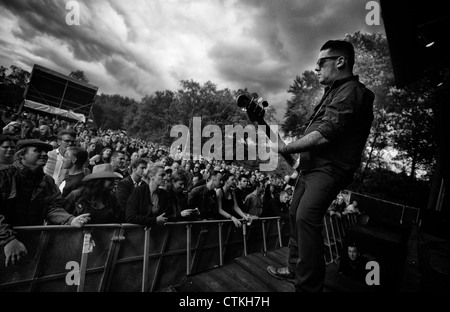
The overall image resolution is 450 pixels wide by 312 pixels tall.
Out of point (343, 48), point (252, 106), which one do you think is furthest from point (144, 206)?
point (343, 48)

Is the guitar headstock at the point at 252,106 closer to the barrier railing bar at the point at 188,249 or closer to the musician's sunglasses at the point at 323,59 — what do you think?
the musician's sunglasses at the point at 323,59

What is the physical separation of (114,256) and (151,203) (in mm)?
1071

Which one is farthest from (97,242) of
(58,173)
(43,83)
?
(43,83)

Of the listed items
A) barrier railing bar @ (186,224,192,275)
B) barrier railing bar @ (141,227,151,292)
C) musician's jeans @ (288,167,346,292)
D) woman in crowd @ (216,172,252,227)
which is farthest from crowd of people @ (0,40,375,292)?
woman in crowd @ (216,172,252,227)

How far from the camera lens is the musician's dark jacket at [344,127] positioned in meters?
1.88

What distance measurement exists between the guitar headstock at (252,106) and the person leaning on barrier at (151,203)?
7.57 ft

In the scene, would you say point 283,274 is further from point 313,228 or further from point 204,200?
point 204,200

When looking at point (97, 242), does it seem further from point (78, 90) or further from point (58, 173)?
point (78, 90)

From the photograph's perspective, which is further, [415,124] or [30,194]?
[415,124]

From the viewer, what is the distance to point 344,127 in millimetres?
1879

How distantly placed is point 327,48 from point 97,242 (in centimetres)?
373

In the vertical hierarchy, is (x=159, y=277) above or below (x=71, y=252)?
below
